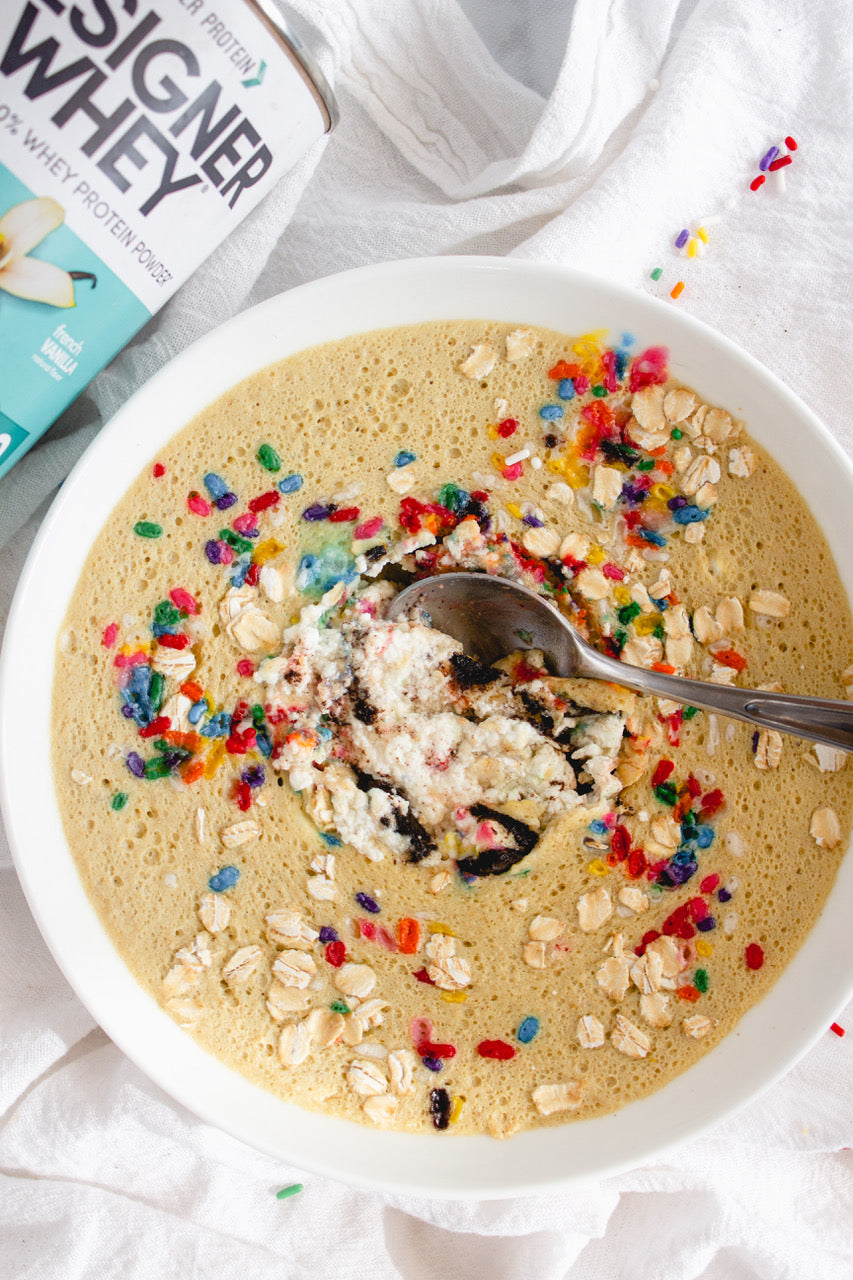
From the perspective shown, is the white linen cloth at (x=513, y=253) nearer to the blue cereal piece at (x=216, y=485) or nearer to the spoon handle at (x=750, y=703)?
the blue cereal piece at (x=216, y=485)

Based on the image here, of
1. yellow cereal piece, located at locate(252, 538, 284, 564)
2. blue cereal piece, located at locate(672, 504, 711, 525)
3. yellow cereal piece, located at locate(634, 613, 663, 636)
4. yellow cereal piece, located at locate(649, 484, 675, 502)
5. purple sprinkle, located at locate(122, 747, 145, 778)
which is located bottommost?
yellow cereal piece, located at locate(634, 613, 663, 636)

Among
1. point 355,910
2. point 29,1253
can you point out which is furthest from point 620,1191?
point 29,1253

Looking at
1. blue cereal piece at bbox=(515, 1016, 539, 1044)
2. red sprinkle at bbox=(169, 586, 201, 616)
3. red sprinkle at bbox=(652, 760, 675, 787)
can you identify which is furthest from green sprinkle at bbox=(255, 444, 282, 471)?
blue cereal piece at bbox=(515, 1016, 539, 1044)

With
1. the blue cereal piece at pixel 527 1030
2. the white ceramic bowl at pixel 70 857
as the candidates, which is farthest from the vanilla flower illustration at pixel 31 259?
the blue cereal piece at pixel 527 1030

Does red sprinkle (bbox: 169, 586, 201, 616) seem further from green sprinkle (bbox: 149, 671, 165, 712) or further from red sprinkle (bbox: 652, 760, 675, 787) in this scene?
red sprinkle (bbox: 652, 760, 675, 787)

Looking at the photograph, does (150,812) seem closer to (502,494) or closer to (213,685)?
(213,685)

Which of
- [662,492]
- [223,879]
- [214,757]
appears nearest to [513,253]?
[662,492]

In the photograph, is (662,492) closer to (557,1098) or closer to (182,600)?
(182,600)
